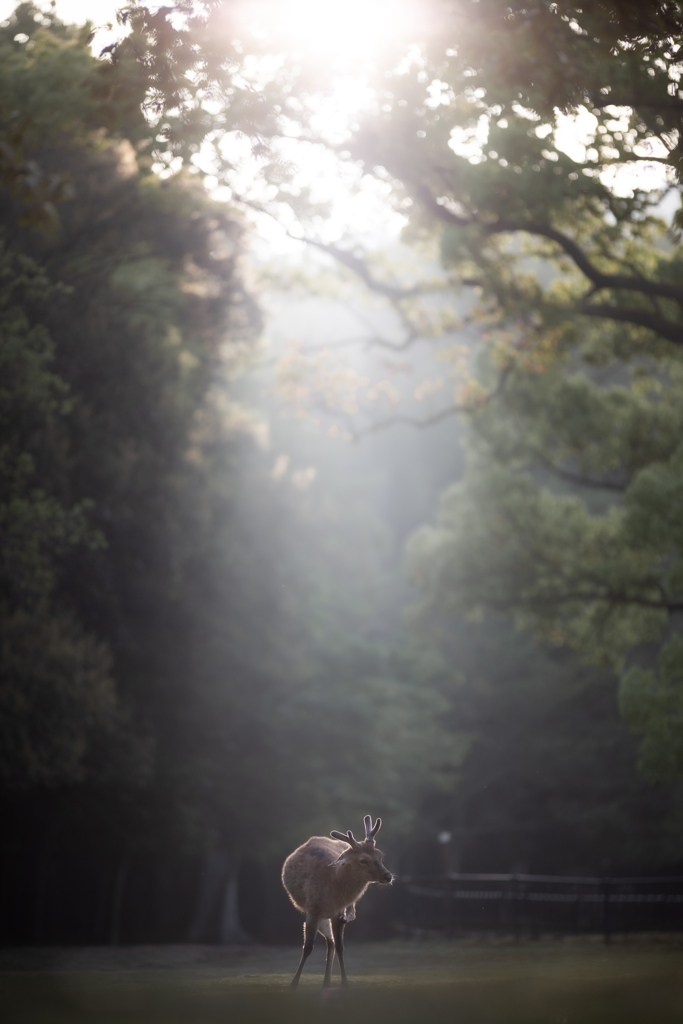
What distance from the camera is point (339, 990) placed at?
335 inches

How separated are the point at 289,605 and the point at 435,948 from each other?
1334 cm

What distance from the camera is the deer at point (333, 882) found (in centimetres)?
873

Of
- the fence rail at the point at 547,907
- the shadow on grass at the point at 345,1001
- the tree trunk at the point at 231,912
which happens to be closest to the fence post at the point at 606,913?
the fence rail at the point at 547,907

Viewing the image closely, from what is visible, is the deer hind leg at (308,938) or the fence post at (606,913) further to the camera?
the fence post at (606,913)

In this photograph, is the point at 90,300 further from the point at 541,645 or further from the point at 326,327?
the point at 326,327

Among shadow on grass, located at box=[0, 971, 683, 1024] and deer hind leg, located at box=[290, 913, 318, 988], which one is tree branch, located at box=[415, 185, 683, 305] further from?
deer hind leg, located at box=[290, 913, 318, 988]

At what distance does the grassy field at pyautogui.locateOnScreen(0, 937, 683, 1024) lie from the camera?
711 cm

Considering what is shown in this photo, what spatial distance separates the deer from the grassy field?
397mm

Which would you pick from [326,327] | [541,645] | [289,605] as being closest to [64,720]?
[289,605]

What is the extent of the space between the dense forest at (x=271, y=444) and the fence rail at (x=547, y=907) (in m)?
4.63

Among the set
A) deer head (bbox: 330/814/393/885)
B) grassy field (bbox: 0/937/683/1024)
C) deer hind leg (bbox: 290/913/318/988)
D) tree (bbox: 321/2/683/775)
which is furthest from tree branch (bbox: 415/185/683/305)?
deer hind leg (bbox: 290/913/318/988)

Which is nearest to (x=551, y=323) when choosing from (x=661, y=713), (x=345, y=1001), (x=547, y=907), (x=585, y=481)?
(x=585, y=481)

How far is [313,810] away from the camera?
1199 inches

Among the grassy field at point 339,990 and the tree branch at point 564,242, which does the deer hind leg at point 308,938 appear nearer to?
the grassy field at point 339,990
